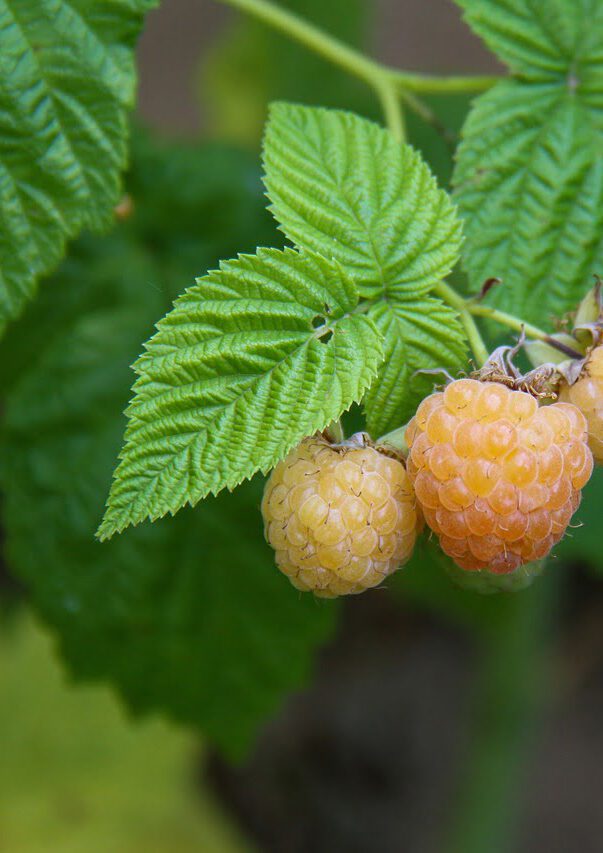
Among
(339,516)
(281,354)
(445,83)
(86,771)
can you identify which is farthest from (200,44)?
(339,516)

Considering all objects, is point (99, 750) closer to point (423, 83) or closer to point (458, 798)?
point (458, 798)

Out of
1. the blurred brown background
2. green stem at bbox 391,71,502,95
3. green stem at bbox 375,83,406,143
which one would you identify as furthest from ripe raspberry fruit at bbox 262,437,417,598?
the blurred brown background

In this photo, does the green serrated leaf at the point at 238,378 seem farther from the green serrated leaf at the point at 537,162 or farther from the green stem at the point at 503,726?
the green stem at the point at 503,726

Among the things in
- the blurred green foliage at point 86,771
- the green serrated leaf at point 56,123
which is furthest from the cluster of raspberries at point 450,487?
the blurred green foliage at point 86,771

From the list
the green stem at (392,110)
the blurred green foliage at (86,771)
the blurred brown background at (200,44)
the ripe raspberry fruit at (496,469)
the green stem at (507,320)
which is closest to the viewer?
the ripe raspberry fruit at (496,469)

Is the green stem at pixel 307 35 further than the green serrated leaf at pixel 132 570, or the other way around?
the green serrated leaf at pixel 132 570

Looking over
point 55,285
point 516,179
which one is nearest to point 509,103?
point 516,179
